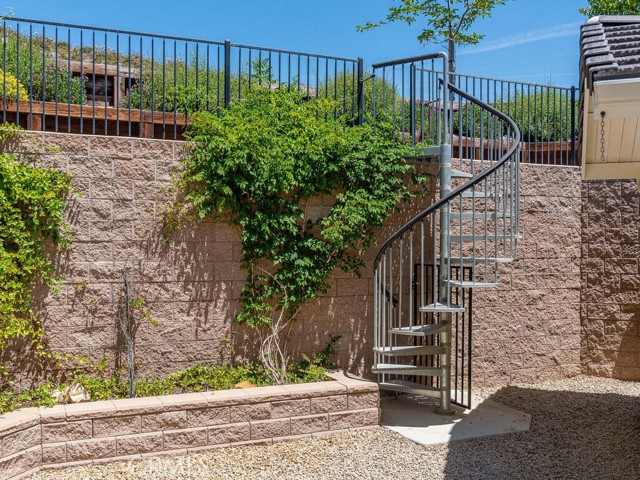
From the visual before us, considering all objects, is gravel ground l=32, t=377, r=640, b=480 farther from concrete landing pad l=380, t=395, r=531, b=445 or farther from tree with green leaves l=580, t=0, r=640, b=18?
tree with green leaves l=580, t=0, r=640, b=18

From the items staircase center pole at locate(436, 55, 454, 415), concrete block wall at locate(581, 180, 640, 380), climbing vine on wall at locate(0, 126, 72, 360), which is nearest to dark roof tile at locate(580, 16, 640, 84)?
staircase center pole at locate(436, 55, 454, 415)

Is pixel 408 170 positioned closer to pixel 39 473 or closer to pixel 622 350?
pixel 622 350

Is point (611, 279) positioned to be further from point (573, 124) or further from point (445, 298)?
point (445, 298)

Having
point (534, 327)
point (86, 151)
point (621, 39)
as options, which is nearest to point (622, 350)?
point (534, 327)

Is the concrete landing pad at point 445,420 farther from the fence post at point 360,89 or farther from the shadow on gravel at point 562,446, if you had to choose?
the fence post at point 360,89

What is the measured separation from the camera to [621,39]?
3.62 meters

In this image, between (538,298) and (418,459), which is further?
(538,298)

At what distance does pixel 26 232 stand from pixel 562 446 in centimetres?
432

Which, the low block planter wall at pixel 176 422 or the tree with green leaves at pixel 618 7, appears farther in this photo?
the tree with green leaves at pixel 618 7

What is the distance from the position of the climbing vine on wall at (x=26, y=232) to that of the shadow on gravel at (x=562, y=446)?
10.6ft

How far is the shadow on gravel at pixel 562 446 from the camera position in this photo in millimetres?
4426

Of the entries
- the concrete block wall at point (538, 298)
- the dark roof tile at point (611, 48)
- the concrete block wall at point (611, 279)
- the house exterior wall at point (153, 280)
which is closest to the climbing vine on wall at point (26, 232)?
the house exterior wall at point (153, 280)

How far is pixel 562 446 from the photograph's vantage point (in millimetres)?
4953

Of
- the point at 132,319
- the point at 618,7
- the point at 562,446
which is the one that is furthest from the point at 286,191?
the point at 618,7
